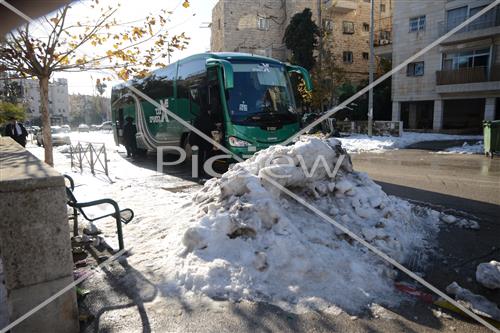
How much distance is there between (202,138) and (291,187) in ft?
21.5

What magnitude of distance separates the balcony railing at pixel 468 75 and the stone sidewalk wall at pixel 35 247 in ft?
98.0

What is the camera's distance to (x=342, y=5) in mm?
40906

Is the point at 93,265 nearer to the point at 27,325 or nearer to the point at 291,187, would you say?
the point at 27,325

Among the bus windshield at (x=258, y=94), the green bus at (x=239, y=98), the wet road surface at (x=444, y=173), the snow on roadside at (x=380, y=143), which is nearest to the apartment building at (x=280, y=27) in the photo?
the snow on roadside at (x=380, y=143)

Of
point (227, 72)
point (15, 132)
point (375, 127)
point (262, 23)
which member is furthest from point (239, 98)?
point (262, 23)

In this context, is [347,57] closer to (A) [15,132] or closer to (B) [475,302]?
(A) [15,132]

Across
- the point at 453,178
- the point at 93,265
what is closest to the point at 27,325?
the point at 93,265

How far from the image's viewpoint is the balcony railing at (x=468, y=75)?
2578 centimetres

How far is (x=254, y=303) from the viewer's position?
3518 mm

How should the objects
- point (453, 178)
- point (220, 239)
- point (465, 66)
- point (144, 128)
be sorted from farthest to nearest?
point (465, 66) < point (144, 128) < point (453, 178) < point (220, 239)

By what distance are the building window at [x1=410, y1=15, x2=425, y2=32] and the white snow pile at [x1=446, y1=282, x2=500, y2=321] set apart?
3164cm

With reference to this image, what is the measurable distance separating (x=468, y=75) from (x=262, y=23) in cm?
2302

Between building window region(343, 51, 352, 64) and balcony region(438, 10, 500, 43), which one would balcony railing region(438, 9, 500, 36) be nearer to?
balcony region(438, 10, 500, 43)

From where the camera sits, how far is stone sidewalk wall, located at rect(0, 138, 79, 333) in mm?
2703
